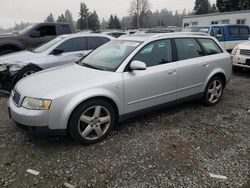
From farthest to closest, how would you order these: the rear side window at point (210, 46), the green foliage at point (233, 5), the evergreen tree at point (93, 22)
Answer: the evergreen tree at point (93, 22)
the green foliage at point (233, 5)
the rear side window at point (210, 46)

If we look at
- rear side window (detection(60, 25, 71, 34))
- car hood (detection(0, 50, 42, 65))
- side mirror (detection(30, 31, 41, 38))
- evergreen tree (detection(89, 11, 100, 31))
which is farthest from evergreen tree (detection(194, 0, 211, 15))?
car hood (detection(0, 50, 42, 65))

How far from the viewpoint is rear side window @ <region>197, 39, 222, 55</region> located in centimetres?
458

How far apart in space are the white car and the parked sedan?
4.52m

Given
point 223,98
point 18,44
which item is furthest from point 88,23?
point 223,98

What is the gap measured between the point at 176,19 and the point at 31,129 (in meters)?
85.2

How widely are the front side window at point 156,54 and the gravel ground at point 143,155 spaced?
1.08 meters

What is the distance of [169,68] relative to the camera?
391 cm

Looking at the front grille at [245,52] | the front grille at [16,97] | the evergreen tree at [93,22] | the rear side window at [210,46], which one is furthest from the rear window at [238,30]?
the evergreen tree at [93,22]

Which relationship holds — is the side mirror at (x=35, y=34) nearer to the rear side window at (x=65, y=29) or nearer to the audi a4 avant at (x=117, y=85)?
the rear side window at (x=65, y=29)

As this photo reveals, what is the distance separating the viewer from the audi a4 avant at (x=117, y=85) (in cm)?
298

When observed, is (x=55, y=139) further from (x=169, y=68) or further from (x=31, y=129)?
(x=169, y=68)

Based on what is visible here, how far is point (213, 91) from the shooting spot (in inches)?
188

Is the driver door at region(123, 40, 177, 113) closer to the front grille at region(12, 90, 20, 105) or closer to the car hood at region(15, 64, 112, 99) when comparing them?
the car hood at region(15, 64, 112, 99)

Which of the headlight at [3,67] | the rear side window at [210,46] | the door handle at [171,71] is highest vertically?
the rear side window at [210,46]
